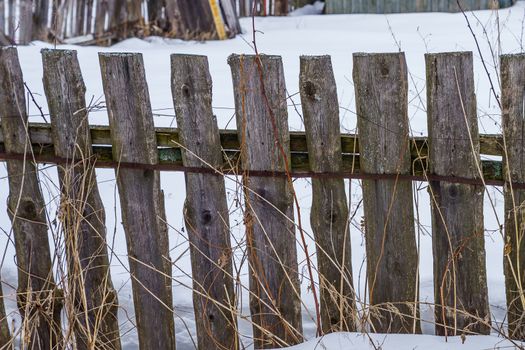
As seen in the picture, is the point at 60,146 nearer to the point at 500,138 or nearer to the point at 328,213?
the point at 328,213

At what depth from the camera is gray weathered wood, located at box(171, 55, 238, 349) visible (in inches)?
128

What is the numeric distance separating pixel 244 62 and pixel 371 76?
48 centimetres

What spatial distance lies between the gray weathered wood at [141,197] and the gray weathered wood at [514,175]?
1319mm

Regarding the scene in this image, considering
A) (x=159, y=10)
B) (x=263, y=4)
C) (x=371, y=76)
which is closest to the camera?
(x=371, y=76)

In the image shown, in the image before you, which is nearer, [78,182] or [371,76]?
[371,76]

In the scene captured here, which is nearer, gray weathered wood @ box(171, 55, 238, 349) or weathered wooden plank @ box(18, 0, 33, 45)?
gray weathered wood @ box(171, 55, 238, 349)

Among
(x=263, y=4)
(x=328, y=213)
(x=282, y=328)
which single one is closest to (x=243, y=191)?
(x=328, y=213)

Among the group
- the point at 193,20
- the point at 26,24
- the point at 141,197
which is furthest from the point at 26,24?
the point at 141,197

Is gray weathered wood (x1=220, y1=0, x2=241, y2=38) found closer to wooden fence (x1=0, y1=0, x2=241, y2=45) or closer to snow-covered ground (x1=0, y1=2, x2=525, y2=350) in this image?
wooden fence (x1=0, y1=0, x2=241, y2=45)

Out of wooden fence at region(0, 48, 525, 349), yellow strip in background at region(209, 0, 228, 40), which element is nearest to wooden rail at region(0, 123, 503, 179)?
wooden fence at region(0, 48, 525, 349)

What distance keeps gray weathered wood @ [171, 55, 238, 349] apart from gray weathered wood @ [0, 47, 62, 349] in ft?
1.97

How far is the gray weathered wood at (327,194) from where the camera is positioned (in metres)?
3.16

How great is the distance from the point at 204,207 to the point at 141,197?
263mm

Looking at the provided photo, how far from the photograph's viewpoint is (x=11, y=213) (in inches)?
140
